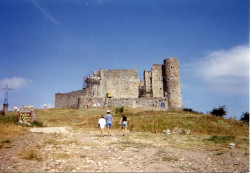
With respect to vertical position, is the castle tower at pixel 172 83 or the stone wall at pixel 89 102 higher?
the castle tower at pixel 172 83

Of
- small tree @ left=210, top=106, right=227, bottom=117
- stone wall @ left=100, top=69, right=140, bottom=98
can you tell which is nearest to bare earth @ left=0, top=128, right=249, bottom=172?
small tree @ left=210, top=106, right=227, bottom=117

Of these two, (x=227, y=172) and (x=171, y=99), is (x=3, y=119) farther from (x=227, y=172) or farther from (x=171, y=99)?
(x=171, y=99)

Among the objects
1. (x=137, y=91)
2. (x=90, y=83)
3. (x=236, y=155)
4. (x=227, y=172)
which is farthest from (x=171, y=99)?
(x=227, y=172)

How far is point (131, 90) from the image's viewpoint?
44.1 m

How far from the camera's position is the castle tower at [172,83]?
120 feet

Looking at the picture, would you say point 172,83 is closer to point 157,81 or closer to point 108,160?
point 157,81

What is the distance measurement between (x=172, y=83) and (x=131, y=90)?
9800 mm

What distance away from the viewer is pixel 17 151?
24.5ft

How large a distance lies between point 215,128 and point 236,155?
999 cm

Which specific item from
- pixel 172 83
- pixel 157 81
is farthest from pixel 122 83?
pixel 172 83

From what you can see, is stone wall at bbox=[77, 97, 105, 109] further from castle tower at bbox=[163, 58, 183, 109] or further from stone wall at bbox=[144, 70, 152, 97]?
castle tower at bbox=[163, 58, 183, 109]

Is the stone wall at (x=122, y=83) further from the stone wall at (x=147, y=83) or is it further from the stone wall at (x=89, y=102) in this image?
the stone wall at (x=89, y=102)

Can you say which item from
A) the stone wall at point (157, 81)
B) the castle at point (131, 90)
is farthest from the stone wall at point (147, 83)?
the stone wall at point (157, 81)

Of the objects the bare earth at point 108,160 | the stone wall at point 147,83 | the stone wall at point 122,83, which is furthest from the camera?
the stone wall at point 122,83
